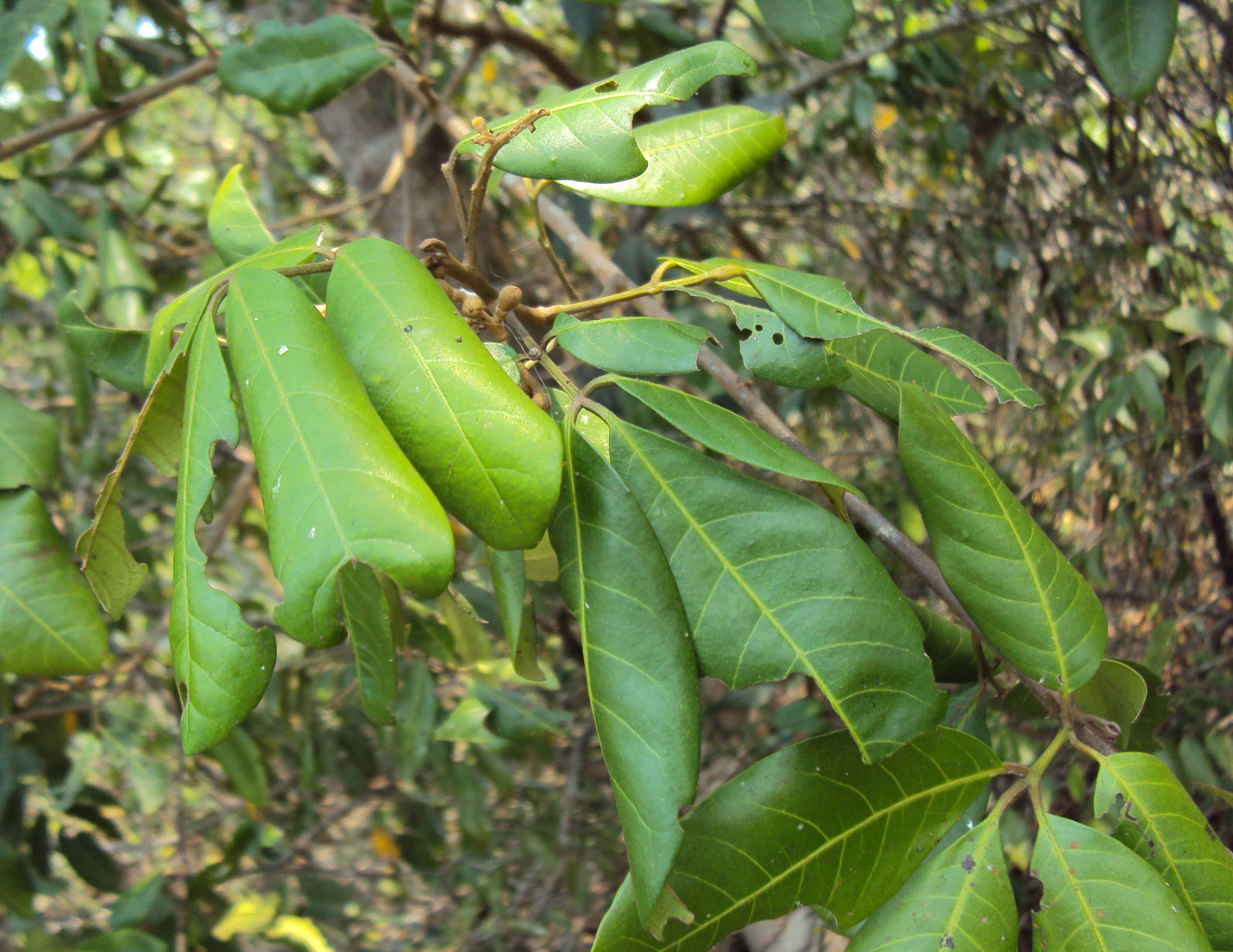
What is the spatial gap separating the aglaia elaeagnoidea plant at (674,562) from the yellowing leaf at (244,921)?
1.26 meters

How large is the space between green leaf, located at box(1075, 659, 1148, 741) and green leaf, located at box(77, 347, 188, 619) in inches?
26.9

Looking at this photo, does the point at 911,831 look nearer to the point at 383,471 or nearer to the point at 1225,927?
the point at 1225,927

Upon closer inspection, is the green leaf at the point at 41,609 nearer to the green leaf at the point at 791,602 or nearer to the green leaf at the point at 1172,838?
the green leaf at the point at 791,602

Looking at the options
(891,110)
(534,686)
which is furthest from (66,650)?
(891,110)

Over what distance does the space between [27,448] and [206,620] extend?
1.40ft

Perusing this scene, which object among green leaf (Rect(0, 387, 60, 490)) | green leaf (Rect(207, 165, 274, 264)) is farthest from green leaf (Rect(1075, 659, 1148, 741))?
green leaf (Rect(0, 387, 60, 490))

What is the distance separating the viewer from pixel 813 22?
977 mm

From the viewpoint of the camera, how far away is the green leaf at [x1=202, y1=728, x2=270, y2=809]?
1.51 m

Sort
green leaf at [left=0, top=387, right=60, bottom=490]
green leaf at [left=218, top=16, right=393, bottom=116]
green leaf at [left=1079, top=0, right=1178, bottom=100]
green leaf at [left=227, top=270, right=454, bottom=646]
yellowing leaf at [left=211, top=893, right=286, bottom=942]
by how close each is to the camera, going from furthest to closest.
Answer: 1. yellowing leaf at [left=211, top=893, right=286, bottom=942]
2. green leaf at [left=218, top=16, right=393, bottom=116]
3. green leaf at [left=1079, top=0, right=1178, bottom=100]
4. green leaf at [left=0, top=387, right=60, bottom=490]
5. green leaf at [left=227, top=270, right=454, bottom=646]

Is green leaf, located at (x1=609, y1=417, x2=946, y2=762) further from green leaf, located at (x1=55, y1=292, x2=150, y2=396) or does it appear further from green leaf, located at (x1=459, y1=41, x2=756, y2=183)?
green leaf, located at (x1=55, y1=292, x2=150, y2=396)

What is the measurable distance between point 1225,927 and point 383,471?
21.8 inches

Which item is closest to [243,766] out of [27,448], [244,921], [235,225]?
[244,921]

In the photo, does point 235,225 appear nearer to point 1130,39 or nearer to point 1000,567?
point 1000,567

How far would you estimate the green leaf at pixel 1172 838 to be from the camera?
54cm
